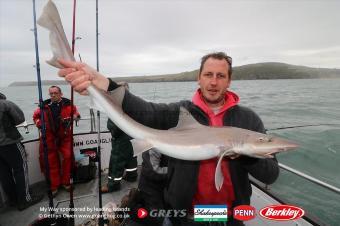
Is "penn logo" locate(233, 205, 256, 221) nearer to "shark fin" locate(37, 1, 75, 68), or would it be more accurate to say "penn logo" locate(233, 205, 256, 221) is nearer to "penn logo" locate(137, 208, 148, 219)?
"penn logo" locate(137, 208, 148, 219)

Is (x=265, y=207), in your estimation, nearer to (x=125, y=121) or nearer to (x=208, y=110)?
(x=208, y=110)

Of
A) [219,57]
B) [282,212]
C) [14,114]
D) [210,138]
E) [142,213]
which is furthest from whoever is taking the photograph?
[14,114]

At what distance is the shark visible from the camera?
2436 millimetres

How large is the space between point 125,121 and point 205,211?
1.42m

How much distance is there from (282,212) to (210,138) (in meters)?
→ 2.41

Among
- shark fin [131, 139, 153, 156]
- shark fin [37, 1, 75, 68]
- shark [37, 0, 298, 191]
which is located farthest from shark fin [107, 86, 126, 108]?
shark fin [37, 1, 75, 68]

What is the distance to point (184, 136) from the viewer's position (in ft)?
8.95

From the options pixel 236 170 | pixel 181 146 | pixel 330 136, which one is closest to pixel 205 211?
pixel 236 170

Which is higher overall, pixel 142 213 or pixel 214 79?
pixel 214 79

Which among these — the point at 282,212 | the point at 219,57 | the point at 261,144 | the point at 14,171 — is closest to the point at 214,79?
the point at 219,57

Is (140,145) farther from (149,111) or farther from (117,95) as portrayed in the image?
(117,95)

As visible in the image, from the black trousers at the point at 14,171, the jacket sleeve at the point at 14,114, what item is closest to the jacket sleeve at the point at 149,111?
the jacket sleeve at the point at 14,114

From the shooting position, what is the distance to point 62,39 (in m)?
2.43

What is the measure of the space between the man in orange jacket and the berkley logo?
5015 mm
